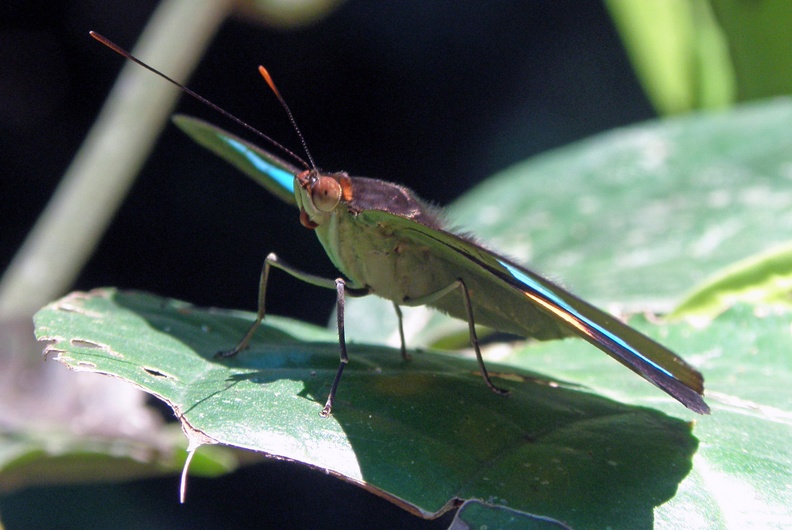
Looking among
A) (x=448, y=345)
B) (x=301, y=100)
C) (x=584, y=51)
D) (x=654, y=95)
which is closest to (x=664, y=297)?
(x=448, y=345)

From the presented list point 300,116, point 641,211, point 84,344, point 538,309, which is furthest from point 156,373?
point 300,116

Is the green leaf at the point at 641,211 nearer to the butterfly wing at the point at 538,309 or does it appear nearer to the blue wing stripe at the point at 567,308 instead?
the butterfly wing at the point at 538,309

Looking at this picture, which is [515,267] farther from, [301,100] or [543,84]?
[543,84]

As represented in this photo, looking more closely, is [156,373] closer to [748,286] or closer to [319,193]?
[319,193]

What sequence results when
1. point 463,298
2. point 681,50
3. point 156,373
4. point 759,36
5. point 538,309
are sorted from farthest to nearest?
1. point 681,50
2. point 759,36
3. point 463,298
4. point 538,309
5. point 156,373

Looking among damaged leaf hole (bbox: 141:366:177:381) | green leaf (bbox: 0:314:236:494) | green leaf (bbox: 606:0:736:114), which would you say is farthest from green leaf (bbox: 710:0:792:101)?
damaged leaf hole (bbox: 141:366:177:381)
